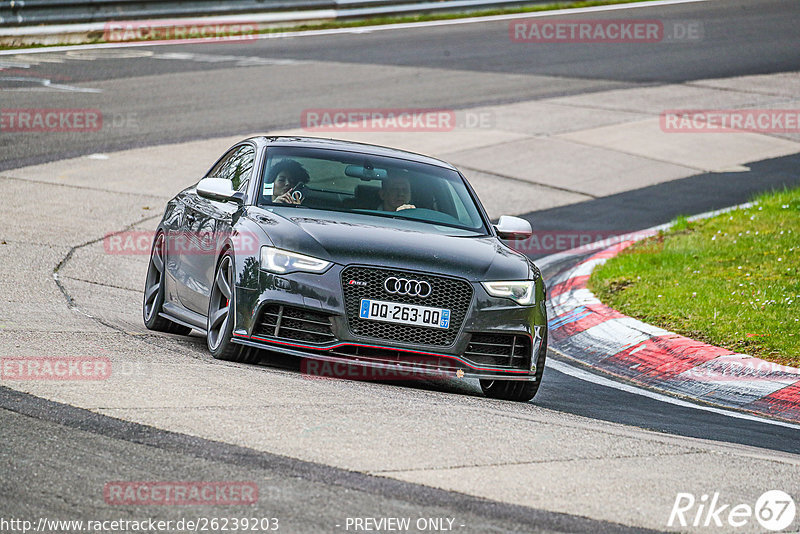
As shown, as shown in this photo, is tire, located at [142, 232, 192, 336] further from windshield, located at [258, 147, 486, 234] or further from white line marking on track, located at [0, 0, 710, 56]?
white line marking on track, located at [0, 0, 710, 56]

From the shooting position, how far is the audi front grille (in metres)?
7.42

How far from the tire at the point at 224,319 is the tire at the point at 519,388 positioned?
5.25 feet

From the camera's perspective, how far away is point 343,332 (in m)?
7.40

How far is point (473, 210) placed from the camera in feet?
29.6

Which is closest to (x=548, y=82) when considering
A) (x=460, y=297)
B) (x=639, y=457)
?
(x=460, y=297)

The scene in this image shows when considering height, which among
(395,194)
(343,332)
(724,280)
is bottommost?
(724,280)

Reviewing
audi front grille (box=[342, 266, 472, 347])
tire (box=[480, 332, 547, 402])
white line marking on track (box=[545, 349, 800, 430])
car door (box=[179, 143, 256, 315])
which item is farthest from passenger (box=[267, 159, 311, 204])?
white line marking on track (box=[545, 349, 800, 430])

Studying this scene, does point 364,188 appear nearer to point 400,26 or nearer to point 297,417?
point 297,417

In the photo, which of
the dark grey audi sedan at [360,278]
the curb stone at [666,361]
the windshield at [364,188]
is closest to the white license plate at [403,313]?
the dark grey audi sedan at [360,278]

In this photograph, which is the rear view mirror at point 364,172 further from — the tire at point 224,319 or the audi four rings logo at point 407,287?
the audi four rings logo at point 407,287

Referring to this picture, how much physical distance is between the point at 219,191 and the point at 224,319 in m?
1.02

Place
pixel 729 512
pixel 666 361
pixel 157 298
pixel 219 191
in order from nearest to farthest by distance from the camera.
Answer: pixel 729 512
pixel 219 191
pixel 157 298
pixel 666 361

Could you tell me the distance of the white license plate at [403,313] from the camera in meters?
7.43

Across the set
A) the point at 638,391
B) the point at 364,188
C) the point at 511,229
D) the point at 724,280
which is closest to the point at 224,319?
the point at 364,188
